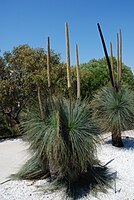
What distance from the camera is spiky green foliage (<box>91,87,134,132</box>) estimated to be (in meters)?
6.09

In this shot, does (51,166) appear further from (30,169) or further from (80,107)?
(80,107)

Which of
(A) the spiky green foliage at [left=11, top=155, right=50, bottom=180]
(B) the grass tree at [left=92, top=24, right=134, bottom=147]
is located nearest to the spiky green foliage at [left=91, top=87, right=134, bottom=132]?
(B) the grass tree at [left=92, top=24, right=134, bottom=147]

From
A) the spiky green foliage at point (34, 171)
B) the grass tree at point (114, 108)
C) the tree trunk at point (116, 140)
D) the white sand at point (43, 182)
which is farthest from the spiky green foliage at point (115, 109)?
the spiky green foliage at point (34, 171)

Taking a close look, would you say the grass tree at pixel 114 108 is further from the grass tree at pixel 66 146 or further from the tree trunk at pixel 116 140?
the grass tree at pixel 66 146

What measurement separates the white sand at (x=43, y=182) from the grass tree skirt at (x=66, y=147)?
0.19 metres

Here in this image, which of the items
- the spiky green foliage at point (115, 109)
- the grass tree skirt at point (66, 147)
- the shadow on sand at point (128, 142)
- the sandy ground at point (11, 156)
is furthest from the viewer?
the shadow on sand at point (128, 142)

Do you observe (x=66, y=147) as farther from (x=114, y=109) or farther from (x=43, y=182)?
(x=114, y=109)

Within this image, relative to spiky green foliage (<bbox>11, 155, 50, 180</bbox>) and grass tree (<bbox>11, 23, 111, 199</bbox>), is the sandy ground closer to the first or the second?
spiky green foliage (<bbox>11, 155, 50, 180</bbox>)

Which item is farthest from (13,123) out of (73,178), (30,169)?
(73,178)

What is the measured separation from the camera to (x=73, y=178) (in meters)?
4.10

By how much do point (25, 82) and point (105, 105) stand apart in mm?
3080

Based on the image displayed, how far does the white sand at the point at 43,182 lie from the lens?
12.9ft

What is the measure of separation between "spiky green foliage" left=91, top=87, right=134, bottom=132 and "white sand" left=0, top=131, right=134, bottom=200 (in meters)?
0.62

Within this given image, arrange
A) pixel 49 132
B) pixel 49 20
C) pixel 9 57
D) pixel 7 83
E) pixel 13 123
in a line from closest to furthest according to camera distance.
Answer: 1. pixel 49 132
2. pixel 49 20
3. pixel 7 83
4. pixel 9 57
5. pixel 13 123
